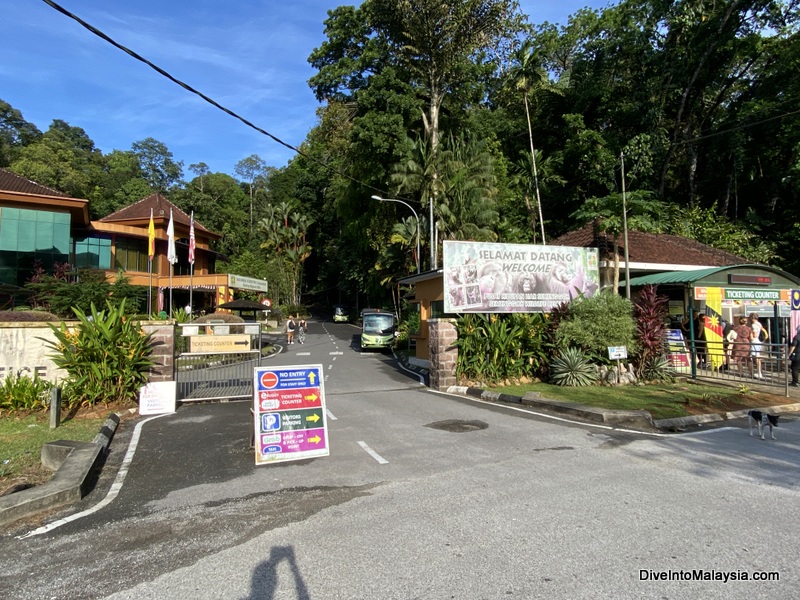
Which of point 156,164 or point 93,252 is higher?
point 156,164

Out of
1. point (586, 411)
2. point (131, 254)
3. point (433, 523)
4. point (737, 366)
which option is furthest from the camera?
point (131, 254)

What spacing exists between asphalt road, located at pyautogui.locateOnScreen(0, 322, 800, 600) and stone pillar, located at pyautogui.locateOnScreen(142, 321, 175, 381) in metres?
3.50

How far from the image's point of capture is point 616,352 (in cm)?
1379

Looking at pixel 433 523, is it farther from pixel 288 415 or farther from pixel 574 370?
pixel 574 370

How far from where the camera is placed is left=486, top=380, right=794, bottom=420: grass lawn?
1083 cm

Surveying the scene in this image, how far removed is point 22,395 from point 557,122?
139 feet

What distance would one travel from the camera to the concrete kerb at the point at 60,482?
5.33 meters

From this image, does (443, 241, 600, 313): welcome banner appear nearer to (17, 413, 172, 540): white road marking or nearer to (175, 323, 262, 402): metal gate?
(175, 323, 262, 402): metal gate

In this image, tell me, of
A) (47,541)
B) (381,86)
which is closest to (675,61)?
(381,86)

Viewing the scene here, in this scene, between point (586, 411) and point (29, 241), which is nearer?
point (586, 411)

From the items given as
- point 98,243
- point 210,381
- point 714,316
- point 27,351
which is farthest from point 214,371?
point 98,243

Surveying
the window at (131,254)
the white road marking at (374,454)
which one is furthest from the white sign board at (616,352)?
the window at (131,254)

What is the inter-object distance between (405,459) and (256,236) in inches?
2855

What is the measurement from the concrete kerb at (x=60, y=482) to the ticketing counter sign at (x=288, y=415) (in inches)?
83.5
